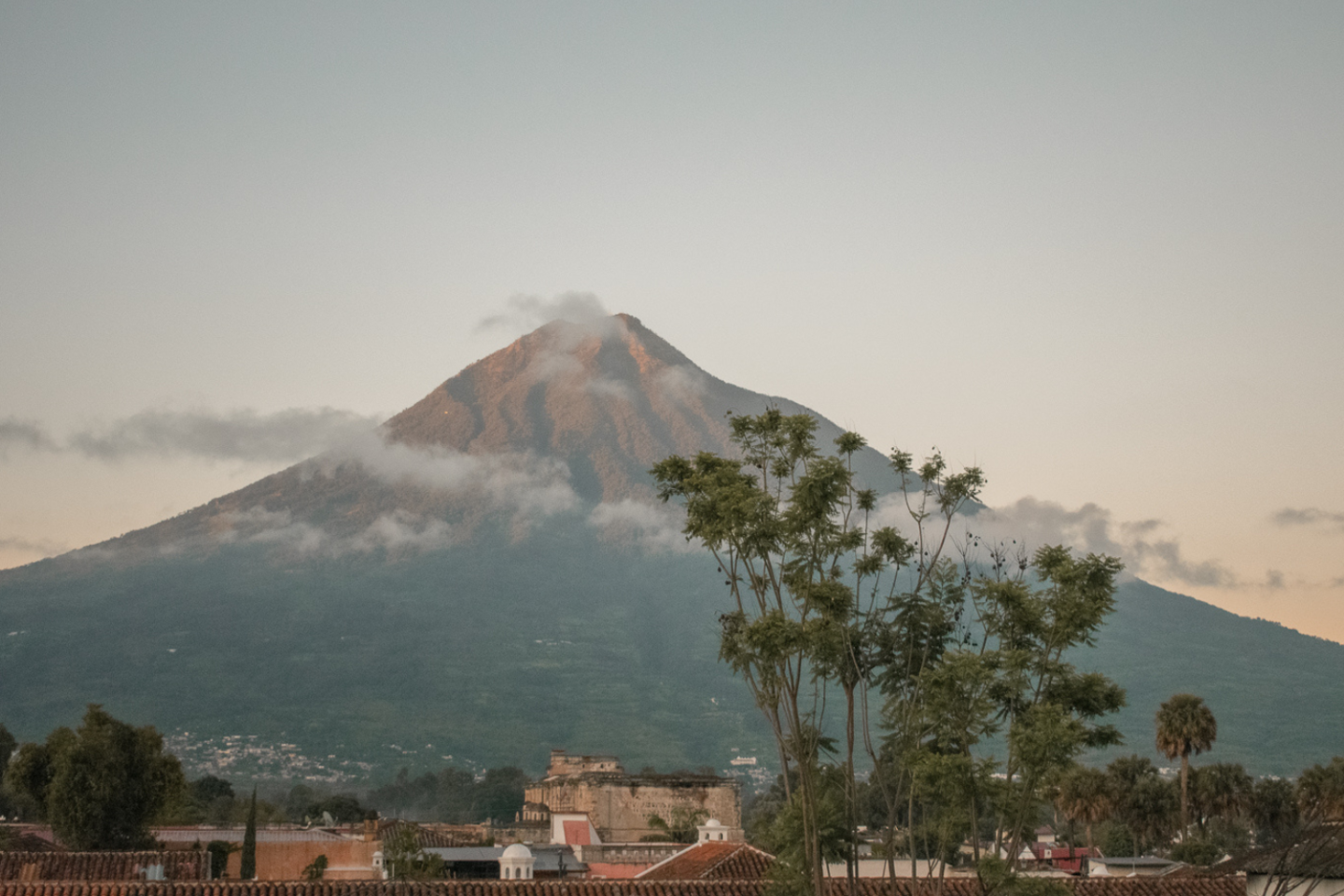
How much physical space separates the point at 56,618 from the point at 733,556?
18274 centimetres

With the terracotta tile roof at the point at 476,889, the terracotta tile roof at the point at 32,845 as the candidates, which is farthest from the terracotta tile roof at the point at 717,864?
the terracotta tile roof at the point at 32,845

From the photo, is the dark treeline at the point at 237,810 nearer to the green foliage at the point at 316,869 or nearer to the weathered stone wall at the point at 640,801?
the weathered stone wall at the point at 640,801

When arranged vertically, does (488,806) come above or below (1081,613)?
below

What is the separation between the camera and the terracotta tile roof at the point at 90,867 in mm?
27406

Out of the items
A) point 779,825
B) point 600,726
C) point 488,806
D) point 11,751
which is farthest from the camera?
point 600,726

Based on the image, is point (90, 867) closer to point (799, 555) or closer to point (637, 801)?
point (799, 555)

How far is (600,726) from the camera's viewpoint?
15838cm

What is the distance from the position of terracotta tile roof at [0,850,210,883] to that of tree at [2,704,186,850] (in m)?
8.62

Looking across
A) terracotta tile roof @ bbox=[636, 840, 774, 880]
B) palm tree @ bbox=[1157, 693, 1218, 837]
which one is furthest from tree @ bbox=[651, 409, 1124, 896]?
palm tree @ bbox=[1157, 693, 1218, 837]

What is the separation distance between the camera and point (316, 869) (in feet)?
114

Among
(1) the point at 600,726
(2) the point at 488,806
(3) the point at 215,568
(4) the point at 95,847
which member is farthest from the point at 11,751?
(3) the point at 215,568

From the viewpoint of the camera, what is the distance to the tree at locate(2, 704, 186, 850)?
3734 centimetres

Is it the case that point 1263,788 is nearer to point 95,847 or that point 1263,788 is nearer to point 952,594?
point 952,594

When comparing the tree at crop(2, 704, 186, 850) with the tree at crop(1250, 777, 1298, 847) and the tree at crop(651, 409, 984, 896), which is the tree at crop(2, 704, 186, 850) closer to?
the tree at crop(651, 409, 984, 896)
